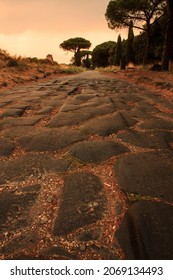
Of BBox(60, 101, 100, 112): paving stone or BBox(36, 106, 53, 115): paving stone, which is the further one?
BBox(60, 101, 100, 112): paving stone

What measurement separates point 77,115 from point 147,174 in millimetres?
1755

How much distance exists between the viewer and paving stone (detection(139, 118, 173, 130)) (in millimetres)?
2701

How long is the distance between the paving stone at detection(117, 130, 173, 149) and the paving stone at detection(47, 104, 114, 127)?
2.50 feet

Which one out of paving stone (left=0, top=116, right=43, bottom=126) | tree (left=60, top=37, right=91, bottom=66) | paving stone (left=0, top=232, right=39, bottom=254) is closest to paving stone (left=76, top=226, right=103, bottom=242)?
paving stone (left=0, top=232, right=39, bottom=254)

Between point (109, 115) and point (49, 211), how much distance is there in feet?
6.89

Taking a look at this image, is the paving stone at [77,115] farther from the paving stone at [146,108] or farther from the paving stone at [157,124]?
the paving stone at [157,124]

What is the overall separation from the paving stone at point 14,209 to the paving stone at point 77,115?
4.76 ft

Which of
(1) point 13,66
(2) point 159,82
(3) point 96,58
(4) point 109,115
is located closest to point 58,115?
(4) point 109,115

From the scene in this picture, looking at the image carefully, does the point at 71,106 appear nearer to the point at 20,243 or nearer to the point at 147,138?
the point at 147,138

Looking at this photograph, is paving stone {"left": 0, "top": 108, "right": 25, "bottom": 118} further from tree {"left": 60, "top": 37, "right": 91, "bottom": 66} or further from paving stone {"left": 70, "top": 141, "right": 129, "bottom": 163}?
tree {"left": 60, "top": 37, "right": 91, "bottom": 66}

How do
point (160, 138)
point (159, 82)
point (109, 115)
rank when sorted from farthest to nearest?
point (159, 82) → point (109, 115) → point (160, 138)

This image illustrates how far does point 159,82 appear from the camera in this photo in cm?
645

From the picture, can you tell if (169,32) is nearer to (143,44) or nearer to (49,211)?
(49,211)
